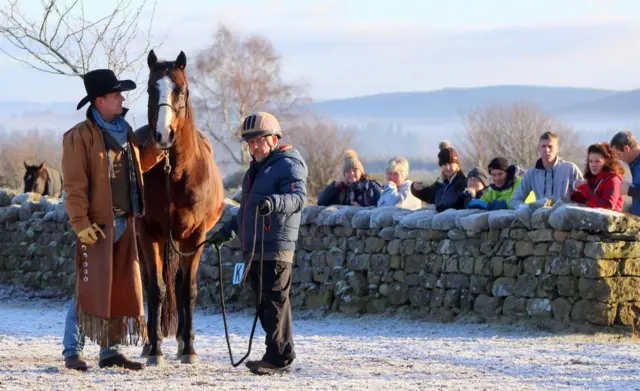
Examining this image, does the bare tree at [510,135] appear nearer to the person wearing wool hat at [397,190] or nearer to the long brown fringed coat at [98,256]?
the person wearing wool hat at [397,190]

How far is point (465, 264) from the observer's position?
40.8 feet

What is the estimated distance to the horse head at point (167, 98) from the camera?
358 inches

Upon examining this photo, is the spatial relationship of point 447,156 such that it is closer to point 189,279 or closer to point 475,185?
point 475,185

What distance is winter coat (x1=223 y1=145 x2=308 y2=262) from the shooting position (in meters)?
8.77

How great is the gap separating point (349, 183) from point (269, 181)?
18.4ft

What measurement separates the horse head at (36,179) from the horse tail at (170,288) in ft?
50.9

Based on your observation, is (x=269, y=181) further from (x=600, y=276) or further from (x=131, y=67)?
(x=131, y=67)

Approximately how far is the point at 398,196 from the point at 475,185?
3.79 feet

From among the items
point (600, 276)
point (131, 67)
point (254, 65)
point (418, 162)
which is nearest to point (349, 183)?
point (600, 276)

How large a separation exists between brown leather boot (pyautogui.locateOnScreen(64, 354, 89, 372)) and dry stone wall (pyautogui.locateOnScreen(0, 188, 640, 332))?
4674mm

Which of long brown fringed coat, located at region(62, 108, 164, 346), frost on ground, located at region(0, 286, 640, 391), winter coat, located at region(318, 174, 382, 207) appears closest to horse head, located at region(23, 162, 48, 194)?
Result: winter coat, located at region(318, 174, 382, 207)

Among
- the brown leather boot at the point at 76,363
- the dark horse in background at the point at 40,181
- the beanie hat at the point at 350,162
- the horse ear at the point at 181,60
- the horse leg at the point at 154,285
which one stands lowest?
the brown leather boot at the point at 76,363

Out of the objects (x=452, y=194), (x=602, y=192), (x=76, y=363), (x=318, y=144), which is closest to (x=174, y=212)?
(x=76, y=363)

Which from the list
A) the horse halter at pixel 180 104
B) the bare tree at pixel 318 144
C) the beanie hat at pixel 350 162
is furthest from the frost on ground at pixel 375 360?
the bare tree at pixel 318 144
